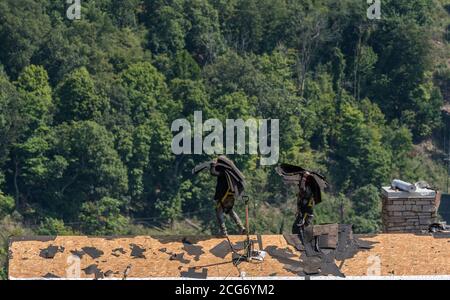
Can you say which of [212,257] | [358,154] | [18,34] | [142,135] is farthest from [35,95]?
[212,257]

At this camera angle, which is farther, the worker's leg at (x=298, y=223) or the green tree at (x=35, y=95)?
the green tree at (x=35, y=95)

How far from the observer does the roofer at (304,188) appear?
221 feet

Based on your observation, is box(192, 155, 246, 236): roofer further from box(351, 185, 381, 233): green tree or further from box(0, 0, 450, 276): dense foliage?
box(351, 185, 381, 233): green tree

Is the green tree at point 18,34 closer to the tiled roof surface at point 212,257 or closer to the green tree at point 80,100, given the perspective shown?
the green tree at point 80,100

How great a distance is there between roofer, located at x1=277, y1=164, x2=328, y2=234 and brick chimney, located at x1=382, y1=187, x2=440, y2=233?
18.6ft

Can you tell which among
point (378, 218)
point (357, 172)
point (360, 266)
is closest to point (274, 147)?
point (357, 172)

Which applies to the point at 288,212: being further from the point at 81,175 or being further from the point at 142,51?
the point at 142,51

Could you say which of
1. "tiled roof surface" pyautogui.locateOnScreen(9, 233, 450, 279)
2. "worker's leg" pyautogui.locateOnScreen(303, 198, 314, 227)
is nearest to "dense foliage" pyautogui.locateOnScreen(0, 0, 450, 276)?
"worker's leg" pyautogui.locateOnScreen(303, 198, 314, 227)

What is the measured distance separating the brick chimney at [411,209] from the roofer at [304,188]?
567 centimetres

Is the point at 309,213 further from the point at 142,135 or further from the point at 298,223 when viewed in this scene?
the point at 142,135

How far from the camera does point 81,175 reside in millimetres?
172875

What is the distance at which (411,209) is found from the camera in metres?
73.2

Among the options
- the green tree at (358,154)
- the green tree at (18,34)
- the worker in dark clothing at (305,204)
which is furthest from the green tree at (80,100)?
the worker in dark clothing at (305,204)

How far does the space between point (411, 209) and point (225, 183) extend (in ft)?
28.0
